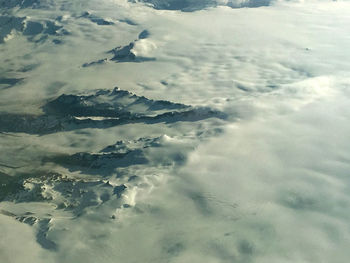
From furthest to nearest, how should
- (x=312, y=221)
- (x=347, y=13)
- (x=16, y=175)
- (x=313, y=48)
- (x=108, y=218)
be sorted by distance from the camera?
(x=347, y=13) < (x=313, y=48) < (x=16, y=175) < (x=108, y=218) < (x=312, y=221)

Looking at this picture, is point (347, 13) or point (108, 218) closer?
point (108, 218)

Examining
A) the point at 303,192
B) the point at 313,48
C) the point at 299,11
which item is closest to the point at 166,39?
the point at 313,48

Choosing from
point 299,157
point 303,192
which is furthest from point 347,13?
point 303,192

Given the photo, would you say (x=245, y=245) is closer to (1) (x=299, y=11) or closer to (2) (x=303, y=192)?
(2) (x=303, y=192)

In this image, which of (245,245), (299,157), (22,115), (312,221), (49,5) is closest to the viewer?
(245,245)

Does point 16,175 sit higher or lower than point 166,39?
lower

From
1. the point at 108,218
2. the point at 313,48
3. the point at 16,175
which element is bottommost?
the point at 16,175
